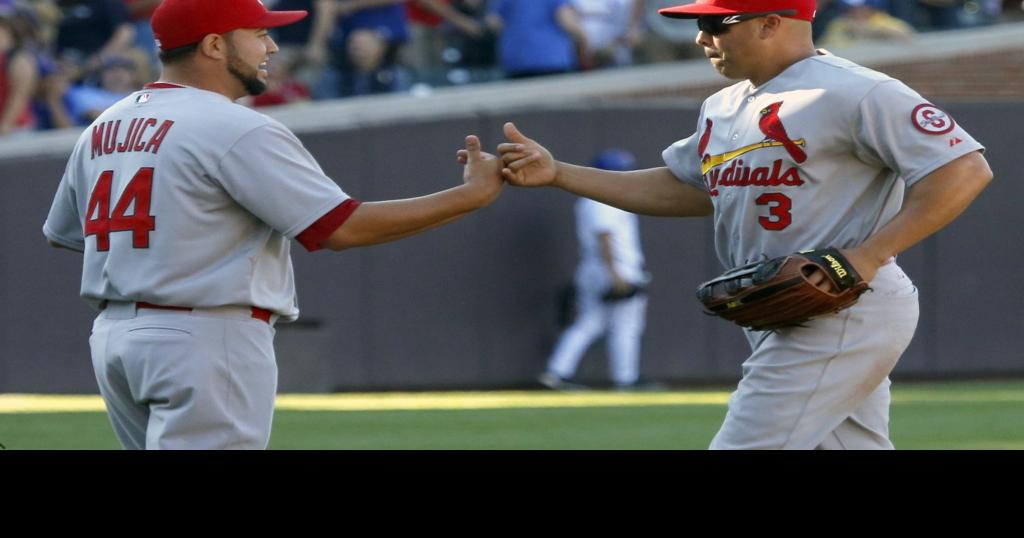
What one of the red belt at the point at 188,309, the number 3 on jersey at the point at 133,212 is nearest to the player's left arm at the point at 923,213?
the red belt at the point at 188,309

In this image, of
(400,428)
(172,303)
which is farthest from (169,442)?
(400,428)

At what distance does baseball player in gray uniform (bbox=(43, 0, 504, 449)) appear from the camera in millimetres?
4047

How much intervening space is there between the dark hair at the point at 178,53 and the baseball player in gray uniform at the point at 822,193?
1.45 m

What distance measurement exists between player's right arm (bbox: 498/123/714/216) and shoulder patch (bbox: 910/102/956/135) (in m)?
0.97

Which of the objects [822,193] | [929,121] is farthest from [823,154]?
[929,121]

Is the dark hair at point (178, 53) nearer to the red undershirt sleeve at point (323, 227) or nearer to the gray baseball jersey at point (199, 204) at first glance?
the gray baseball jersey at point (199, 204)

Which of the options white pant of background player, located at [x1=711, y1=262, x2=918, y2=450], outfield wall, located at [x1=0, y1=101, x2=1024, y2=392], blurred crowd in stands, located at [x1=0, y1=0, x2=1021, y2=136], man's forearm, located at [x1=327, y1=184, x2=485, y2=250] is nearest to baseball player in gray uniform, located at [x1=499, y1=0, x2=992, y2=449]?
white pant of background player, located at [x1=711, y1=262, x2=918, y2=450]

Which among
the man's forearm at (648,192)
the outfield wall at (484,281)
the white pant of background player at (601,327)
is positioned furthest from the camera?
the white pant of background player at (601,327)

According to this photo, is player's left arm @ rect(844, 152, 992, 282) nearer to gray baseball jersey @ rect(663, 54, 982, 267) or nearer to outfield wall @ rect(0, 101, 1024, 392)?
gray baseball jersey @ rect(663, 54, 982, 267)

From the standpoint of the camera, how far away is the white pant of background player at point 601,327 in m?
13.3

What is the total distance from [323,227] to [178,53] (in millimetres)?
695

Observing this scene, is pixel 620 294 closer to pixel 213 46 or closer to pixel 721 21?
pixel 721 21

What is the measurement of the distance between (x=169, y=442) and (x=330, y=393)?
9608mm

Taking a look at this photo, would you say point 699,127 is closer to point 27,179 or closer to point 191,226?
point 191,226
